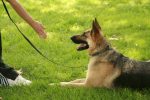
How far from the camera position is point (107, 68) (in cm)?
703

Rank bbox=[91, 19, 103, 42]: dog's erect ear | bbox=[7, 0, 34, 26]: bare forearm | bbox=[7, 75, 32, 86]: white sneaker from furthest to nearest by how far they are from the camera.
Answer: bbox=[7, 75, 32, 86]: white sneaker
bbox=[91, 19, 103, 42]: dog's erect ear
bbox=[7, 0, 34, 26]: bare forearm

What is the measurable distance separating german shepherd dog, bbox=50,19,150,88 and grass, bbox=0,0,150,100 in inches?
6.2

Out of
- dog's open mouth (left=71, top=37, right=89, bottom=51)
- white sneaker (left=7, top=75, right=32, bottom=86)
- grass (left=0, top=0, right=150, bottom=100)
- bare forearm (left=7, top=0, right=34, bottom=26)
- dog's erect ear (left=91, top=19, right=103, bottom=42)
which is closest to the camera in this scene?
bare forearm (left=7, top=0, right=34, bottom=26)

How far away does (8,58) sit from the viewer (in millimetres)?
9422

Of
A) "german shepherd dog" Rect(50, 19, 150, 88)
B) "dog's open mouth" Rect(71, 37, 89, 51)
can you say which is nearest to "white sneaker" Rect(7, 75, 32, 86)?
"german shepherd dog" Rect(50, 19, 150, 88)

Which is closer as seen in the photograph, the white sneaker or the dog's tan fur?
the dog's tan fur

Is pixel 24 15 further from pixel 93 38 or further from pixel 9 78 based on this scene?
pixel 9 78

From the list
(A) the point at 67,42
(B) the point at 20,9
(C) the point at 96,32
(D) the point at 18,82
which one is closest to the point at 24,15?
(B) the point at 20,9

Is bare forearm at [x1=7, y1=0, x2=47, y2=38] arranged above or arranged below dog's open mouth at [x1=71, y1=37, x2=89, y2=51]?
above

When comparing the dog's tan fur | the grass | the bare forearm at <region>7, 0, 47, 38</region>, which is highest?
the bare forearm at <region>7, 0, 47, 38</region>

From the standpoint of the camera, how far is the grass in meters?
6.86

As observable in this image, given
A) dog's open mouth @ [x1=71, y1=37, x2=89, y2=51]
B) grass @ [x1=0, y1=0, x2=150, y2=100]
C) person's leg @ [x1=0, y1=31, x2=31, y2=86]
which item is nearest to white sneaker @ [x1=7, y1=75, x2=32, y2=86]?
person's leg @ [x1=0, y1=31, x2=31, y2=86]

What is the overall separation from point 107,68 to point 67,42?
11.5ft

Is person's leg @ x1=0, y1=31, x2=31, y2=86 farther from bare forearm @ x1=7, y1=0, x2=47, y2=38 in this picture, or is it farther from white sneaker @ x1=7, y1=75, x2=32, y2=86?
bare forearm @ x1=7, y1=0, x2=47, y2=38
